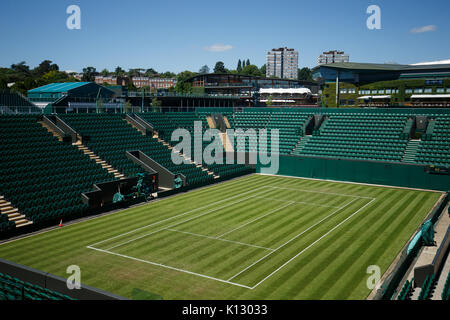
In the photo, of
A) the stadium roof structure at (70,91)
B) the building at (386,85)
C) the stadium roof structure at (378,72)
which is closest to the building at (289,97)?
the stadium roof structure at (378,72)

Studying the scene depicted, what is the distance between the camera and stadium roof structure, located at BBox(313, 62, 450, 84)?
56.1 metres

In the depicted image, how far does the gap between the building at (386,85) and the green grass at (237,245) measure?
29.1m

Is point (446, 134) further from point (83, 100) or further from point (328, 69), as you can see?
point (83, 100)

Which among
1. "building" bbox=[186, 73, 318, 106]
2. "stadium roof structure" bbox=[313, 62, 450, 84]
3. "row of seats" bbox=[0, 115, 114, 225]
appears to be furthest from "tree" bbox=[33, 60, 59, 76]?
"row of seats" bbox=[0, 115, 114, 225]

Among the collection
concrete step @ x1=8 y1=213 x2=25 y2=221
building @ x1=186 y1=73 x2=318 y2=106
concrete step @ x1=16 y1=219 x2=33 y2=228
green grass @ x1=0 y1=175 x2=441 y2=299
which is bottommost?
green grass @ x1=0 y1=175 x2=441 y2=299

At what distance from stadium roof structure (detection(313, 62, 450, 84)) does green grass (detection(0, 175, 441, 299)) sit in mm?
32756

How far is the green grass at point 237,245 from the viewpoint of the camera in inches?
620

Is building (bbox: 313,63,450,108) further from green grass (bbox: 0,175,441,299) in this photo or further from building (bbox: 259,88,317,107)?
green grass (bbox: 0,175,441,299)

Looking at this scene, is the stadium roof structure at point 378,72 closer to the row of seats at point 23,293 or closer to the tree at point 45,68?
the row of seats at point 23,293

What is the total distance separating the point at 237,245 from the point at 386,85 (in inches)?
1889

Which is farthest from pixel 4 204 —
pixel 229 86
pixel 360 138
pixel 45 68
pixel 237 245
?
pixel 45 68

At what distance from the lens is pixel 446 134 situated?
38.2 m
